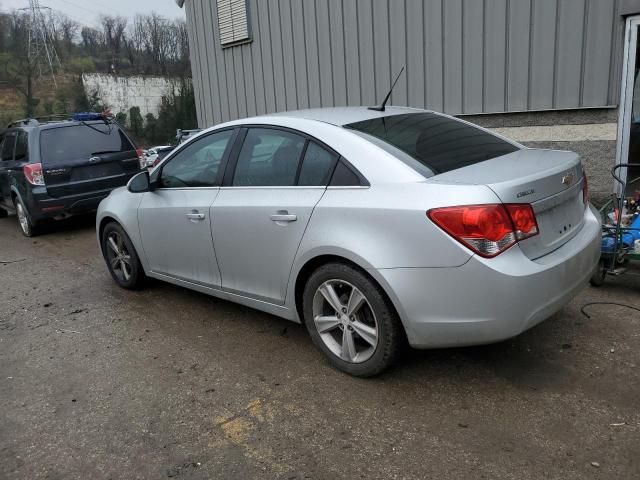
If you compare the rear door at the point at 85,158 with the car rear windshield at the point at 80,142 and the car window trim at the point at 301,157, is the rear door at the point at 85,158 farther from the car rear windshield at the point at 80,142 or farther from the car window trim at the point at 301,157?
the car window trim at the point at 301,157

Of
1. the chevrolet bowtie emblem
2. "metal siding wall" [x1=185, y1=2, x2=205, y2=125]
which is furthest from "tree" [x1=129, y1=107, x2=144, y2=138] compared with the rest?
the chevrolet bowtie emblem

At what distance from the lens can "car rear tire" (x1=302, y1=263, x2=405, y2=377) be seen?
3102 millimetres

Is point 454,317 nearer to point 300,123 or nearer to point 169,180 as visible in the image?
point 300,123

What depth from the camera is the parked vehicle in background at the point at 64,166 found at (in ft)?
25.8

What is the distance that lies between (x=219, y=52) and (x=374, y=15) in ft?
12.9

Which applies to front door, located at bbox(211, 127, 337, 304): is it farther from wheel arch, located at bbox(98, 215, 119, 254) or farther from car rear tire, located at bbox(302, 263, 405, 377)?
wheel arch, located at bbox(98, 215, 119, 254)

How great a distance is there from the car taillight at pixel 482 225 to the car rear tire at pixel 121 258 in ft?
10.6

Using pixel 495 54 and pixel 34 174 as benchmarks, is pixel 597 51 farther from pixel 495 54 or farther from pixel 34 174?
pixel 34 174

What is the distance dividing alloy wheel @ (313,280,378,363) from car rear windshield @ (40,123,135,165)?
19.7 feet

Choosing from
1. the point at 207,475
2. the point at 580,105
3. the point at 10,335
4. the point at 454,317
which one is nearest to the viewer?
the point at 207,475

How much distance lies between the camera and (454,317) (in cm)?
287

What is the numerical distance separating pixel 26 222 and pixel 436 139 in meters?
6.99

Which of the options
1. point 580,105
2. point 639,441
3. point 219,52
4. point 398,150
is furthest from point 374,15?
point 639,441

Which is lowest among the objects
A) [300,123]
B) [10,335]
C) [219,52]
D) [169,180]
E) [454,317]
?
[10,335]
